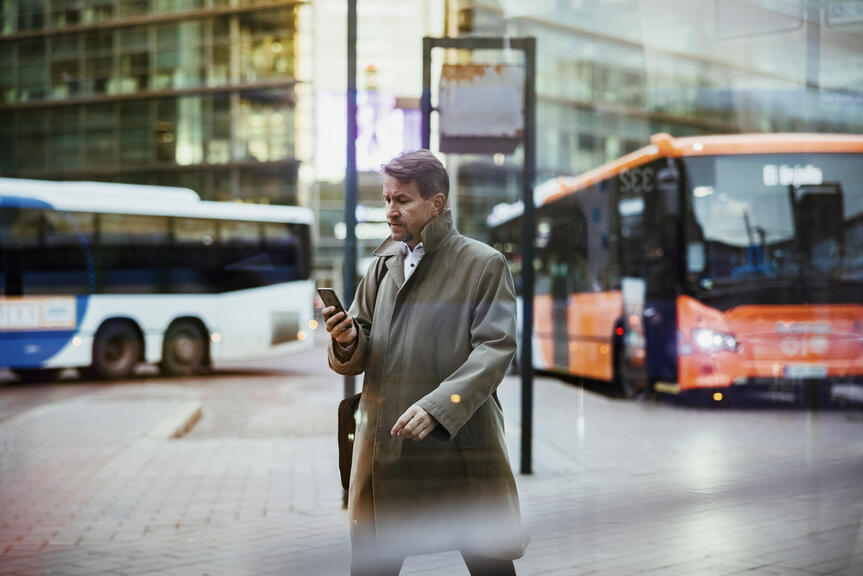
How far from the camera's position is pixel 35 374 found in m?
18.4

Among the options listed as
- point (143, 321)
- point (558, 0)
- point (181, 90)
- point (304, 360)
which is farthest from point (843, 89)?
point (181, 90)

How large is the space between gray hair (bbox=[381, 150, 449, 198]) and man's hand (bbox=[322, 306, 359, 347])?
443mm

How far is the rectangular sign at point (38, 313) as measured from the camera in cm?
1714

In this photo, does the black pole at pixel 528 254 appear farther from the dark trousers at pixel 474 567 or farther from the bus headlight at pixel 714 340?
the bus headlight at pixel 714 340

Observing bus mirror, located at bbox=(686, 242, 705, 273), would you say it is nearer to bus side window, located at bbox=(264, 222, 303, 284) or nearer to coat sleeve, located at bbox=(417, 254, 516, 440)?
coat sleeve, located at bbox=(417, 254, 516, 440)

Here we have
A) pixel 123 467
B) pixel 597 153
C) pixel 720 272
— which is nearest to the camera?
pixel 123 467

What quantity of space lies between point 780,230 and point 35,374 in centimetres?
1245

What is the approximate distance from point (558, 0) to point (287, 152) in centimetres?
3156

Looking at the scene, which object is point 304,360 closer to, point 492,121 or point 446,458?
point 492,121

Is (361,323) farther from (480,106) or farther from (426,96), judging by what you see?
(480,106)

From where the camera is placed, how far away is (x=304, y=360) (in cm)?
2472

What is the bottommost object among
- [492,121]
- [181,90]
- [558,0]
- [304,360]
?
[304,360]

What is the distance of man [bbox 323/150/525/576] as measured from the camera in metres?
3.25

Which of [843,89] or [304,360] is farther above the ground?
[843,89]
